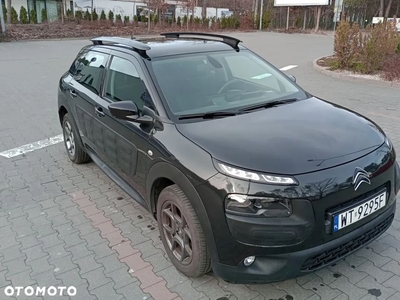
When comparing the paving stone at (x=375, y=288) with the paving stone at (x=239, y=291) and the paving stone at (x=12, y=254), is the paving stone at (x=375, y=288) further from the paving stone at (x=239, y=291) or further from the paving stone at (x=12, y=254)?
the paving stone at (x=12, y=254)

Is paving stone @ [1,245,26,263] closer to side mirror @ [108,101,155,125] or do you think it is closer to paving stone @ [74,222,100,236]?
paving stone @ [74,222,100,236]

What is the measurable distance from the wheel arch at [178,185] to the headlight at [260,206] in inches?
9.6

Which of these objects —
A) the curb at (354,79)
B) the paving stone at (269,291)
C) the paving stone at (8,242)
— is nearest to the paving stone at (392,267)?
the paving stone at (269,291)

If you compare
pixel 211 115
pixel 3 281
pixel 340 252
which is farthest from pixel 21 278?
pixel 340 252

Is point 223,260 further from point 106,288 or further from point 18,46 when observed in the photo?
point 18,46

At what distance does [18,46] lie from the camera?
18.3m

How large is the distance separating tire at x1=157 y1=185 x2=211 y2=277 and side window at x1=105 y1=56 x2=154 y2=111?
773 mm

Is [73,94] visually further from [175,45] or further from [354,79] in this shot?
[354,79]

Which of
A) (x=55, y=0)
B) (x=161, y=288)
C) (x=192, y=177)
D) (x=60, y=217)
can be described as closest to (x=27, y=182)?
(x=60, y=217)

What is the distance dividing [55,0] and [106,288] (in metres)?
34.5

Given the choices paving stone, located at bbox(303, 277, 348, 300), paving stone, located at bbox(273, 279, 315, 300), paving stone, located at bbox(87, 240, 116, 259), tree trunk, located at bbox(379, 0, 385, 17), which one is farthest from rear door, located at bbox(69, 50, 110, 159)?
tree trunk, located at bbox(379, 0, 385, 17)

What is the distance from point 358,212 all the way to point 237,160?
841mm

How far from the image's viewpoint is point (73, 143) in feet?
15.3

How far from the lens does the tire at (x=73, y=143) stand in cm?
441
